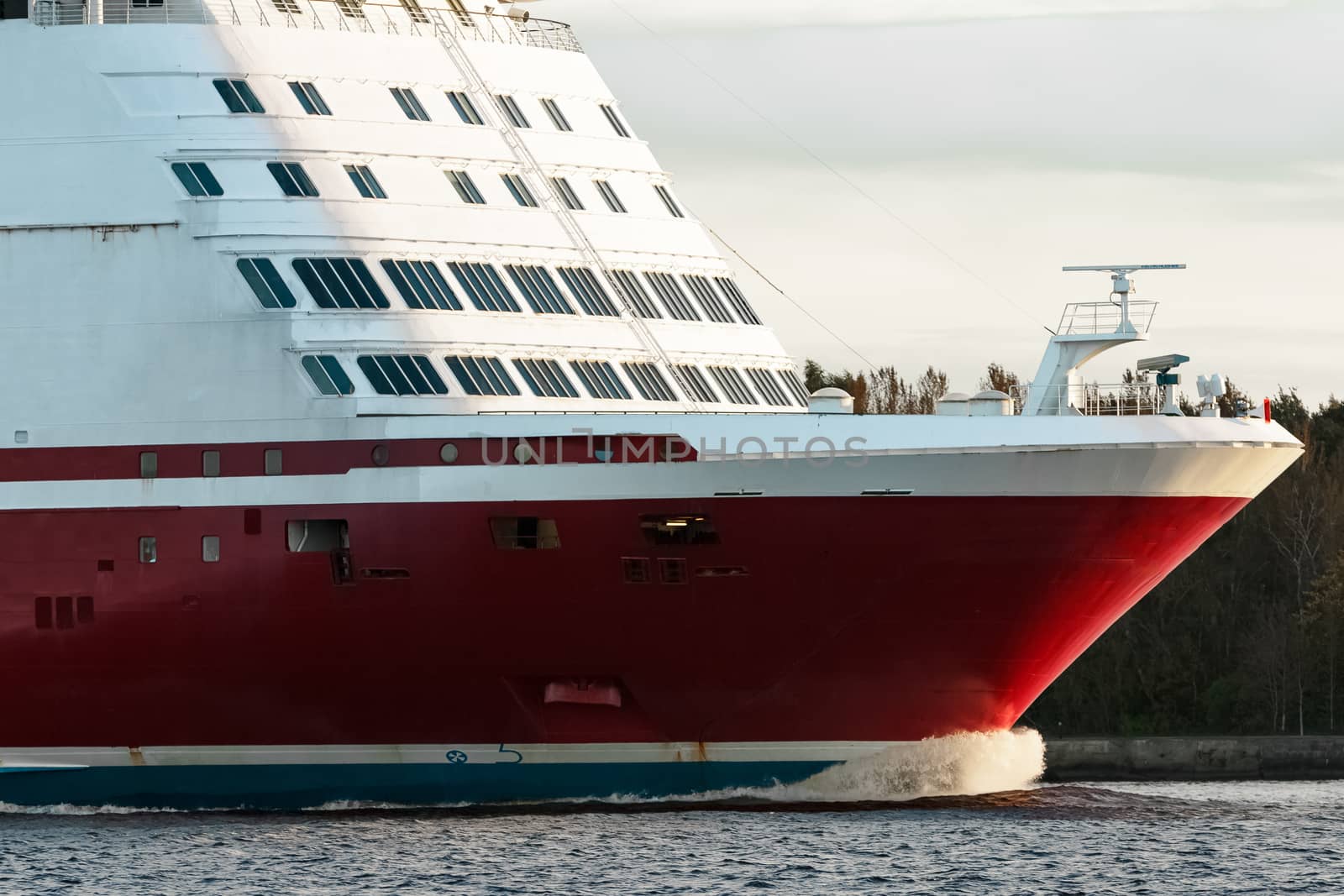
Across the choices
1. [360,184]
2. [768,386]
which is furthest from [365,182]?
[768,386]

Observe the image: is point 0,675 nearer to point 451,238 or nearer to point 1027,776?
point 451,238

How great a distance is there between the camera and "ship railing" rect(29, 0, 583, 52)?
43625mm

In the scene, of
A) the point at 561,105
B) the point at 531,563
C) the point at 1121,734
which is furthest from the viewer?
the point at 1121,734

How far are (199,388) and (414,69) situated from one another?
696cm

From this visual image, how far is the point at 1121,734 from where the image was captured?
70.8 m

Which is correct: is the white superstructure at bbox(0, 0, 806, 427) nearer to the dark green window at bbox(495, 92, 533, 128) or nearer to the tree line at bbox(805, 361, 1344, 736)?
the dark green window at bbox(495, 92, 533, 128)

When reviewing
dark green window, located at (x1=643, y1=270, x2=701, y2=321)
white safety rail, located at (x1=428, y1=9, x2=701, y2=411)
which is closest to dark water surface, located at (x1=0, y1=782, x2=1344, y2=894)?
white safety rail, located at (x1=428, y1=9, x2=701, y2=411)

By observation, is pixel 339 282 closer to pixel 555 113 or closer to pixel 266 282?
pixel 266 282

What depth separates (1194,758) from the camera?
64.1 m

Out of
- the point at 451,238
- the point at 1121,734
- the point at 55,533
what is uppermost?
the point at 451,238

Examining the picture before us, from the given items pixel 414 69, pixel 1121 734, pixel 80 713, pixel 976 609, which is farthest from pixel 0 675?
pixel 1121 734

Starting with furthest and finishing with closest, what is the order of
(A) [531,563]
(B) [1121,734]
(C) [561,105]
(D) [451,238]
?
(B) [1121,734] → (C) [561,105] → (D) [451,238] → (A) [531,563]

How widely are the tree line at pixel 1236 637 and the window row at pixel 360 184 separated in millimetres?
27196

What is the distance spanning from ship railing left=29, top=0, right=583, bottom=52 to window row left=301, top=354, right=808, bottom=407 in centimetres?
661
